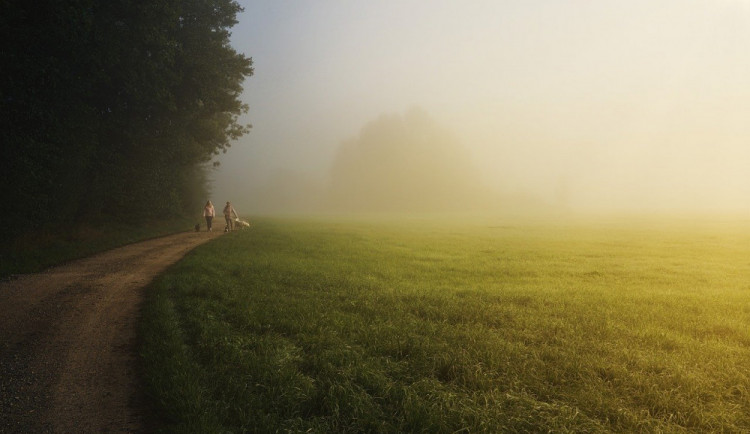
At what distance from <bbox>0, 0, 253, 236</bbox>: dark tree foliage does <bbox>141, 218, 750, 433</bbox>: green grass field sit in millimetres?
10442

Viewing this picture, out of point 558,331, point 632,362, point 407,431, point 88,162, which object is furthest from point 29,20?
point 632,362

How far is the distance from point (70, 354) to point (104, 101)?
83.1 ft

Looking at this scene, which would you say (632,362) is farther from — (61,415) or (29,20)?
(29,20)

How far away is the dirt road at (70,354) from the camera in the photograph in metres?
5.05

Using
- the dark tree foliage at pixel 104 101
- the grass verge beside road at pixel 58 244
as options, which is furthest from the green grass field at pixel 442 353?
the dark tree foliage at pixel 104 101

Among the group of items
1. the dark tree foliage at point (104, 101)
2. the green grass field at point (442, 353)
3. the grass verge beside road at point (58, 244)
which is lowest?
the green grass field at point (442, 353)

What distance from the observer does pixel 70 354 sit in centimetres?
691

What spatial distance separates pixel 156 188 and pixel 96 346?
89.0 ft

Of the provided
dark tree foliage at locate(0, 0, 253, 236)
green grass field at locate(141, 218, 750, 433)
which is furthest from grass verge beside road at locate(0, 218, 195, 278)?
green grass field at locate(141, 218, 750, 433)

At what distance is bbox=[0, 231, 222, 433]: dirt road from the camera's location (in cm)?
505

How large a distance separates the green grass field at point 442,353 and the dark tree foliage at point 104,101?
1044 centimetres

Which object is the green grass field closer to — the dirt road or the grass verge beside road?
the dirt road

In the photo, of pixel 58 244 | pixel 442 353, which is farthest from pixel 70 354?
pixel 58 244

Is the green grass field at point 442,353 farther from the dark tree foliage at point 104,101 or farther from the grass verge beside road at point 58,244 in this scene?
the dark tree foliage at point 104,101
